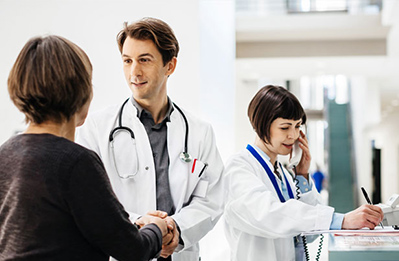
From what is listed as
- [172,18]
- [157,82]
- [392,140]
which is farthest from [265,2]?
[392,140]

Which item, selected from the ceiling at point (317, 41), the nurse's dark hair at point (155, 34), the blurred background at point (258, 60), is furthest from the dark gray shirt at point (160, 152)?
the ceiling at point (317, 41)

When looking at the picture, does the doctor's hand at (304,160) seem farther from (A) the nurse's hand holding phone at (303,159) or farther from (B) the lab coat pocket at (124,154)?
(B) the lab coat pocket at (124,154)

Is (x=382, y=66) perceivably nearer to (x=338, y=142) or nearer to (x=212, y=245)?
(x=338, y=142)

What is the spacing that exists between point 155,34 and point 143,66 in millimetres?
120

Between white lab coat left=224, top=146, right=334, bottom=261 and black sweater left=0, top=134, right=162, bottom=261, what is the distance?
649mm

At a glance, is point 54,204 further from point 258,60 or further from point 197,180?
point 258,60

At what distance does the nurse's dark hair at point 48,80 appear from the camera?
1101 mm

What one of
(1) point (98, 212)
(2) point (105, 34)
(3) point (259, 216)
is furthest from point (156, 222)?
(2) point (105, 34)

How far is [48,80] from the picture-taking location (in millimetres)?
1098

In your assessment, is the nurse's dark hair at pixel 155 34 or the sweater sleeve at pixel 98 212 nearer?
the sweater sleeve at pixel 98 212

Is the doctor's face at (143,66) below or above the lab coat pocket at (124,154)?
above

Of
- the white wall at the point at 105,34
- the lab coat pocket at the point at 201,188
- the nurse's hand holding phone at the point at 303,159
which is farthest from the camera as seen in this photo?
the white wall at the point at 105,34

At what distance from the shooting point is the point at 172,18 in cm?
331

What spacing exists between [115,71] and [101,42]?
224 mm
